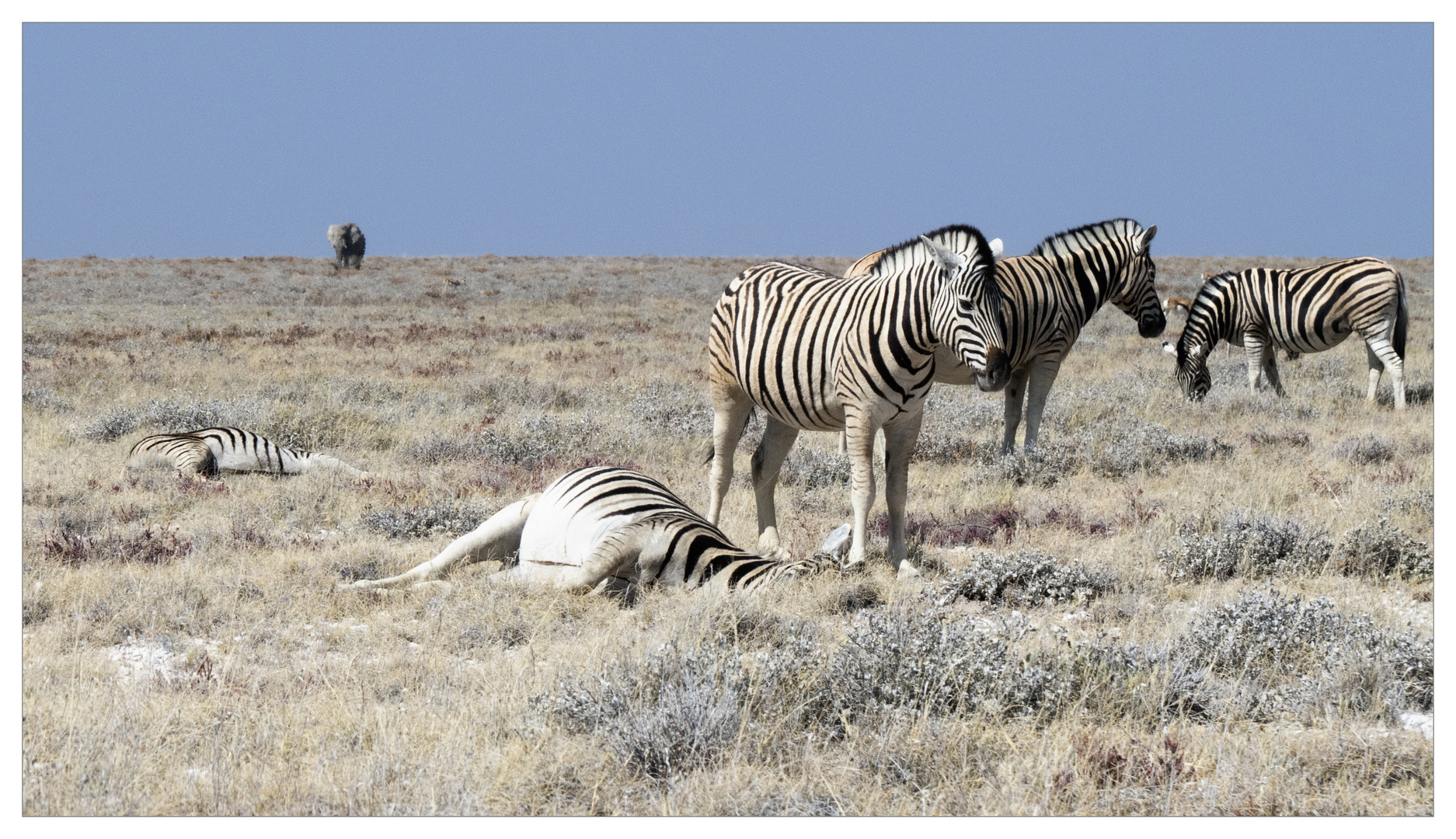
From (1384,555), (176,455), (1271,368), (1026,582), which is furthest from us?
(1271,368)

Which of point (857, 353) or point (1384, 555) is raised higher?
point (857, 353)

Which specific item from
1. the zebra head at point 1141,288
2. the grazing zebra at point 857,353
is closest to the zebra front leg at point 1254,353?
the zebra head at point 1141,288

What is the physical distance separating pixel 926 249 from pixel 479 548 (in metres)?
3.28

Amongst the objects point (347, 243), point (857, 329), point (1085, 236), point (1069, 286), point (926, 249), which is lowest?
point (857, 329)

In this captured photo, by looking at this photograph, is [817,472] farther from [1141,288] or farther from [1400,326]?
[1400,326]

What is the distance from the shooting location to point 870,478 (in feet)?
21.7

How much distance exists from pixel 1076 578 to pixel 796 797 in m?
3.27

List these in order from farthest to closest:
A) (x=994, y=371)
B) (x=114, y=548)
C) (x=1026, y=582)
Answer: (x=114, y=548)
(x=1026, y=582)
(x=994, y=371)

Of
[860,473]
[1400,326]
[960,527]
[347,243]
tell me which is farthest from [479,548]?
[347,243]

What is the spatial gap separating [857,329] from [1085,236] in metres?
4.52

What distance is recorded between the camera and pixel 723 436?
7.54 metres

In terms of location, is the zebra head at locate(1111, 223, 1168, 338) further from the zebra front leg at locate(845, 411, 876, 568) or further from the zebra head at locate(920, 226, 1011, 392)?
the zebra front leg at locate(845, 411, 876, 568)

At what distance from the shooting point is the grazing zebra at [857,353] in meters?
5.99

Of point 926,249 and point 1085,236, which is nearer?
point 926,249
